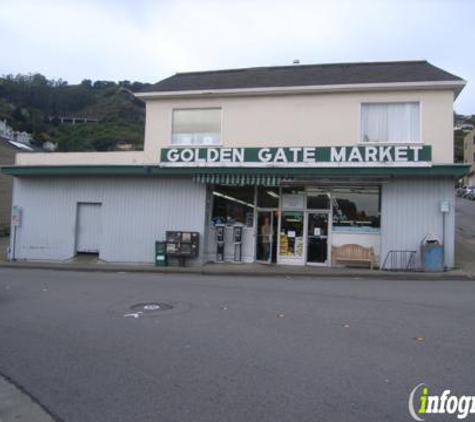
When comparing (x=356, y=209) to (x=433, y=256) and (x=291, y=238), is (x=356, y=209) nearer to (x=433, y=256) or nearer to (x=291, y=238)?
(x=291, y=238)

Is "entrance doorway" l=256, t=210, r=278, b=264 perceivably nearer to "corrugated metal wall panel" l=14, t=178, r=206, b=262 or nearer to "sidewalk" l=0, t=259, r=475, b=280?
"sidewalk" l=0, t=259, r=475, b=280

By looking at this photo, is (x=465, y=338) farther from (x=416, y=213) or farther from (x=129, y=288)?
(x=416, y=213)

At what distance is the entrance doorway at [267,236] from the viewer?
16656 mm

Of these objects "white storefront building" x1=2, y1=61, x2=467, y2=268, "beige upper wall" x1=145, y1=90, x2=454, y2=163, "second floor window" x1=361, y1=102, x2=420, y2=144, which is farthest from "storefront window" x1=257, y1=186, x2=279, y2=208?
"second floor window" x1=361, y1=102, x2=420, y2=144

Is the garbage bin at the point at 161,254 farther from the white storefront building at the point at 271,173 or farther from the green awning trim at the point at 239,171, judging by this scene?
the green awning trim at the point at 239,171

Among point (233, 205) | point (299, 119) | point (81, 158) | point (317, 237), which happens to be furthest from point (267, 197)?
point (81, 158)

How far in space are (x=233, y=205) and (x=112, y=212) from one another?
188 inches

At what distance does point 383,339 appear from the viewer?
653 centimetres

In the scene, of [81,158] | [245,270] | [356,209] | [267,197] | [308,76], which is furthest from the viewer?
[81,158]

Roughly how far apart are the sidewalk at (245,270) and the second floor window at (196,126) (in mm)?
4700

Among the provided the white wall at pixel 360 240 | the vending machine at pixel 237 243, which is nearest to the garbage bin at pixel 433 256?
the white wall at pixel 360 240

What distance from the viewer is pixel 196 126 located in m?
17.2

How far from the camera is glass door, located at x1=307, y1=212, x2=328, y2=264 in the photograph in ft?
52.9

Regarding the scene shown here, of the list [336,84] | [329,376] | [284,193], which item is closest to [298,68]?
[336,84]
